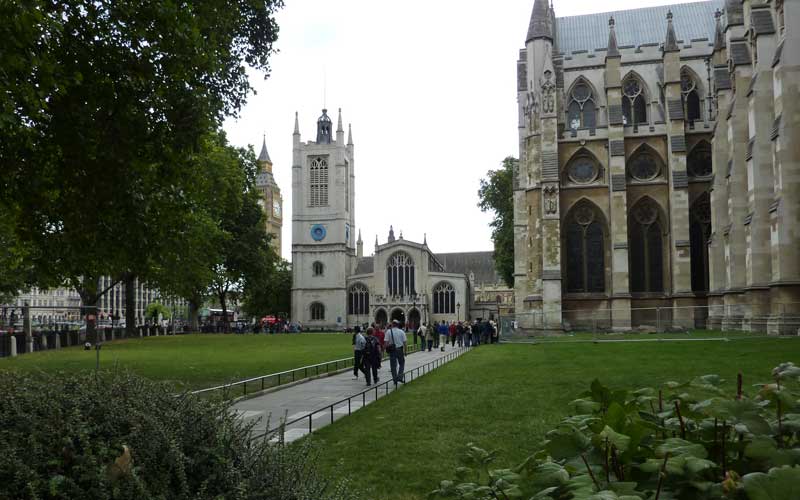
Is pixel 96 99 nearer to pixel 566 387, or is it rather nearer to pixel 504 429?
pixel 504 429

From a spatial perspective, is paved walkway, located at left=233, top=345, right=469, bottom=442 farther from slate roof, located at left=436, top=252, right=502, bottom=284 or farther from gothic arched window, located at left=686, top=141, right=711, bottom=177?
slate roof, located at left=436, top=252, right=502, bottom=284

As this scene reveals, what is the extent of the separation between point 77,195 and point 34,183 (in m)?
1.33

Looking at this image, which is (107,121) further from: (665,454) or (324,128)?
(324,128)

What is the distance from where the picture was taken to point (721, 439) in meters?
2.37

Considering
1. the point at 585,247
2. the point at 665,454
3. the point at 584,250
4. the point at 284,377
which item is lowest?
the point at 284,377

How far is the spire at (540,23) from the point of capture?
146 ft

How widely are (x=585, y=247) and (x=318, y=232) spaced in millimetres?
45226

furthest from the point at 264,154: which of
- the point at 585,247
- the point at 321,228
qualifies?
the point at 585,247

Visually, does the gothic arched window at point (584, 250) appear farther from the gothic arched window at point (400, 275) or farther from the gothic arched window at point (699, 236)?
the gothic arched window at point (400, 275)

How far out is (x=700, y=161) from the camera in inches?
1644

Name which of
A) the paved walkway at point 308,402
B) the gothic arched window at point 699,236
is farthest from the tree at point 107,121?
the gothic arched window at point 699,236

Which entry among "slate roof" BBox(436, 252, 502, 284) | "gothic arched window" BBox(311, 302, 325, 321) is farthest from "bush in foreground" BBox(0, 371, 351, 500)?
"slate roof" BBox(436, 252, 502, 284)

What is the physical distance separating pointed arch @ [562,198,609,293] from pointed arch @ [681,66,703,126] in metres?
9.97

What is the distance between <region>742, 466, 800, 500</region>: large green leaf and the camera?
64.9 inches
